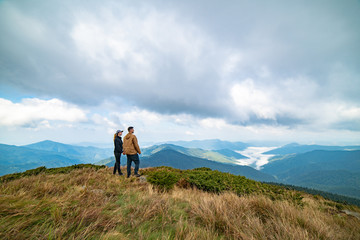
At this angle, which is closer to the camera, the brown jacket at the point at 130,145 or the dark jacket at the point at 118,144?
the brown jacket at the point at 130,145

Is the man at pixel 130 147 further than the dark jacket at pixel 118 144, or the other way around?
the dark jacket at pixel 118 144

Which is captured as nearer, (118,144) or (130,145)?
(130,145)

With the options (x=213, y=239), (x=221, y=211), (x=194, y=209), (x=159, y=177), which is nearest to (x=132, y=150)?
(x=159, y=177)

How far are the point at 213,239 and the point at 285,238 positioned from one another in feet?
4.08

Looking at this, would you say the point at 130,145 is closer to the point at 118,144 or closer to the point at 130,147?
the point at 130,147

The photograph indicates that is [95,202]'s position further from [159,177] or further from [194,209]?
[159,177]

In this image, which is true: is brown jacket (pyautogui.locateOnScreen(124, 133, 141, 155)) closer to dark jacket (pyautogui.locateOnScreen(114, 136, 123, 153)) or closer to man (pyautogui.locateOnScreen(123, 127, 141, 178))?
man (pyautogui.locateOnScreen(123, 127, 141, 178))

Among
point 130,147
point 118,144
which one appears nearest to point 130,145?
point 130,147

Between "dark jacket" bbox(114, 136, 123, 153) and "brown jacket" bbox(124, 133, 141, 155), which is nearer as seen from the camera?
"brown jacket" bbox(124, 133, 141, 155)

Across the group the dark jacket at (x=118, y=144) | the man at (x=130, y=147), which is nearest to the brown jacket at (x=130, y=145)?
the man at (x=130, y=147)

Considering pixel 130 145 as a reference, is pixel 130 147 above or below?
below

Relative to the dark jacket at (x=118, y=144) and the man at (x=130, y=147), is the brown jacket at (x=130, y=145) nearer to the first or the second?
the man at (x=130, y=147)

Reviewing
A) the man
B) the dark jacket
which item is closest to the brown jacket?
the man

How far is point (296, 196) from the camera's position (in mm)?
5836
